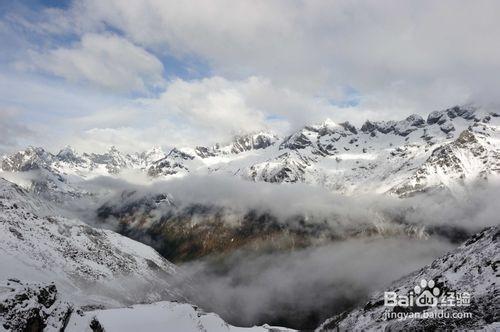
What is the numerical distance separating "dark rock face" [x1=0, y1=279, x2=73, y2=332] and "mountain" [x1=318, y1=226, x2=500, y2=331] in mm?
38384

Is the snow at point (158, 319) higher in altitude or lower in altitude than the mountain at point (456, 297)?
lower

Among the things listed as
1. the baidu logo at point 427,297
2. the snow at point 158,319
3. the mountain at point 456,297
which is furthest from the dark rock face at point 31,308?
the baidu logo at point 427,297

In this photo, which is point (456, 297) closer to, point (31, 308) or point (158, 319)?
point (31, 308)

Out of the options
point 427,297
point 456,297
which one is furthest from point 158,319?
point 456,297

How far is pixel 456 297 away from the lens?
154 feet

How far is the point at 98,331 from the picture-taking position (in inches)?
2256

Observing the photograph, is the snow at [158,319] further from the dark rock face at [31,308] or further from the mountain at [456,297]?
the mountain at [456,297]

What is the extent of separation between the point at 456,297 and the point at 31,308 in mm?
46204

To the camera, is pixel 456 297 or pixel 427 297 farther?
pixel 427 297

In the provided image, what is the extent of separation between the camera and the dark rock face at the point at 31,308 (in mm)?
43562

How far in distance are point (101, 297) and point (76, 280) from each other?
1724 centimetres

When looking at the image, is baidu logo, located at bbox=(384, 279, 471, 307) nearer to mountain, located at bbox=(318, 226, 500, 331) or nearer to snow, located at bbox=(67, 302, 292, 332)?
mountain, located at bbox=(318, 226, 500, 331)

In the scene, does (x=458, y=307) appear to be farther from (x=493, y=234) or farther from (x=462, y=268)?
(x=493, y=234)

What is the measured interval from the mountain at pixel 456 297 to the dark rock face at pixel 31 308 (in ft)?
126
